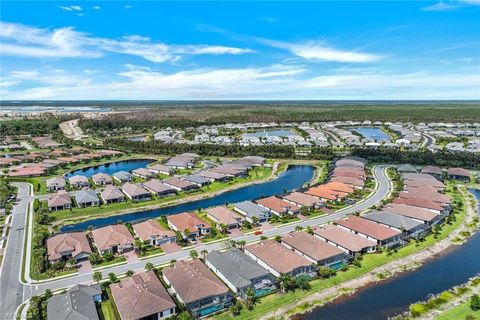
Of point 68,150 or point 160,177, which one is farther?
point 68,150

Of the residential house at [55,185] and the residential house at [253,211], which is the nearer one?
the residential house at [253,211]

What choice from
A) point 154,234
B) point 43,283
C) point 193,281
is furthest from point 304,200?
point 43,283

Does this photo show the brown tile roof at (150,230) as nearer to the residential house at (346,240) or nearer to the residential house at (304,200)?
the residential house at (346,240)

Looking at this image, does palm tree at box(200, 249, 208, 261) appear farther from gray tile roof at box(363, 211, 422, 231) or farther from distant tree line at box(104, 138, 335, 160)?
distant tree line at box(104, 138, 335, 160)

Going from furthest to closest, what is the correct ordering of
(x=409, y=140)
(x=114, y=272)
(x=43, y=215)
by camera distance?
(x=409, y=140) < (x=43, y=215) < (x=114, y=272)

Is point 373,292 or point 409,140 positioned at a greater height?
point 409,140

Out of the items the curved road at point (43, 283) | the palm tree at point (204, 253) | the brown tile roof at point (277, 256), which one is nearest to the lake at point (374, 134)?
the curved road at point (43, 283)

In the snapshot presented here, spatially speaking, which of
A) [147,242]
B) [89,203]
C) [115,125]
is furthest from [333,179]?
[115,125]

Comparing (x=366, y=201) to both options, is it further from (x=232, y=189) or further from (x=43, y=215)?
A: (x=43, y=215)
